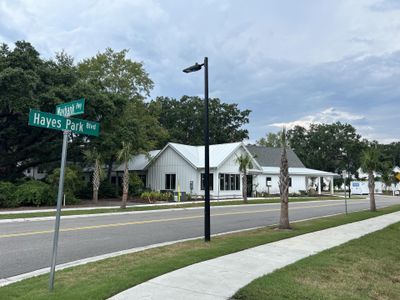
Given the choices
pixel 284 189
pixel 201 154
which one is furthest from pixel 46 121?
pixel 201 154

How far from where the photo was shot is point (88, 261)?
835 cm

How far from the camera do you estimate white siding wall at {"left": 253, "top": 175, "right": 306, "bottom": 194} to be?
4188 centimetres

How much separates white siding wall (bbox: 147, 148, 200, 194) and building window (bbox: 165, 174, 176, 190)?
13.2 inches

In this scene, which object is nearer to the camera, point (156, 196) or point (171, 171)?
point (156, 196)

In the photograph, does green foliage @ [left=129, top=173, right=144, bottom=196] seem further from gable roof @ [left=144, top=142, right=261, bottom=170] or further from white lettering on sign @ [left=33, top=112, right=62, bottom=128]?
white lettering on sign @ [left=33, top=112, right=62, bottom=128]

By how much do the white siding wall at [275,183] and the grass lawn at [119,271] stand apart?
31.0 meters

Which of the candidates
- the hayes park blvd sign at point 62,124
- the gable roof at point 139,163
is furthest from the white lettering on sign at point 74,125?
the gable roof at point 139,163

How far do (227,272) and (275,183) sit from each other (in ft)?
123

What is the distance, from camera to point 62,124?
6.01 metres

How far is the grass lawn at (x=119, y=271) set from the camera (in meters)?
5.72

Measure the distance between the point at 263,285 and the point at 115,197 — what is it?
31204mm

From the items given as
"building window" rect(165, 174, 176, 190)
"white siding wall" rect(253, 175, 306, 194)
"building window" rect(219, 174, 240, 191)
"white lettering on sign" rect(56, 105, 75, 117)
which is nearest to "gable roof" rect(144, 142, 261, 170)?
"building window" rect(219, 174, 240, 191)

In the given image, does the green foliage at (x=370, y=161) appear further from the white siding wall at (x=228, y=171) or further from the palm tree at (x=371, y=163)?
the white siding wall at (x=228, y=171)

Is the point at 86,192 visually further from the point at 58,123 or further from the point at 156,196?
the point at 58,123
